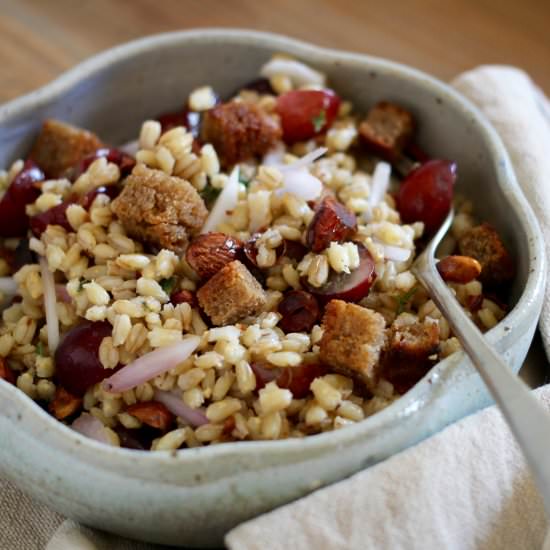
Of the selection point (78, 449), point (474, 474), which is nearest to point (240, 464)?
point (78, 449)

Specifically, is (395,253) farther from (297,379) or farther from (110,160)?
(110,160)

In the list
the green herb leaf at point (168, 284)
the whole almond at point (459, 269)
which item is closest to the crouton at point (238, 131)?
the green herb leaf at point (168, 284)

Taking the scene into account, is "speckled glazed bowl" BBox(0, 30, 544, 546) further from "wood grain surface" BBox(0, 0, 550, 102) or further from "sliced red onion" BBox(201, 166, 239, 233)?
"wood grain surface" BBox(0, 0, 550, 102)

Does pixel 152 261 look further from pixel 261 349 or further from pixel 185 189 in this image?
pixel 261 349

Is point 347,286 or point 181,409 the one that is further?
point 347,286

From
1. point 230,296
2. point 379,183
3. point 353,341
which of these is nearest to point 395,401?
point 353,341

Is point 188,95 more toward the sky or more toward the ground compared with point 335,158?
more toward the ground

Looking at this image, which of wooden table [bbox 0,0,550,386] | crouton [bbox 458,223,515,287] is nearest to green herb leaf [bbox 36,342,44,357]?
crouton [bbox 458,223,515,287]
